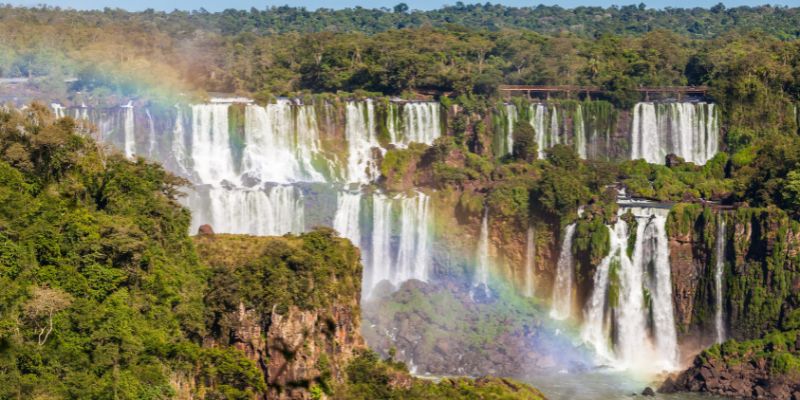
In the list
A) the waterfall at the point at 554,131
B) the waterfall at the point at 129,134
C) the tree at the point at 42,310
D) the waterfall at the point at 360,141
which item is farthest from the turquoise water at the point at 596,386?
the waterfall at the point at 129,134

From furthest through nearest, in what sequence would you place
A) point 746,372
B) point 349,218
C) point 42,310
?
1. point 349,218
2. point 746,372
3. point 42,310

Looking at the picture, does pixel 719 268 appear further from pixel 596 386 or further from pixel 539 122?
pixel 539 122

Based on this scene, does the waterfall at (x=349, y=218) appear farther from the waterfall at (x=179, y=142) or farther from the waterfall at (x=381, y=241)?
the waterfall at (x=179, y=142)

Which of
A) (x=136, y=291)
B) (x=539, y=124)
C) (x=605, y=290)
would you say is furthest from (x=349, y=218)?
(x=136, y=291)

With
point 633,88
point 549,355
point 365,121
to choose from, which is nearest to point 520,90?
point 633,88

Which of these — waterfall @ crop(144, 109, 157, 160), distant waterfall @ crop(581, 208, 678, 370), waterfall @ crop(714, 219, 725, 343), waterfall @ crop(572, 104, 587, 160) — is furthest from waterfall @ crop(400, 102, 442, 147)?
waterfall @ crop(714, 219, 725, 343)

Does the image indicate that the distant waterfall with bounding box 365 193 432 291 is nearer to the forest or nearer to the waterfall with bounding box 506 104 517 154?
the forest
